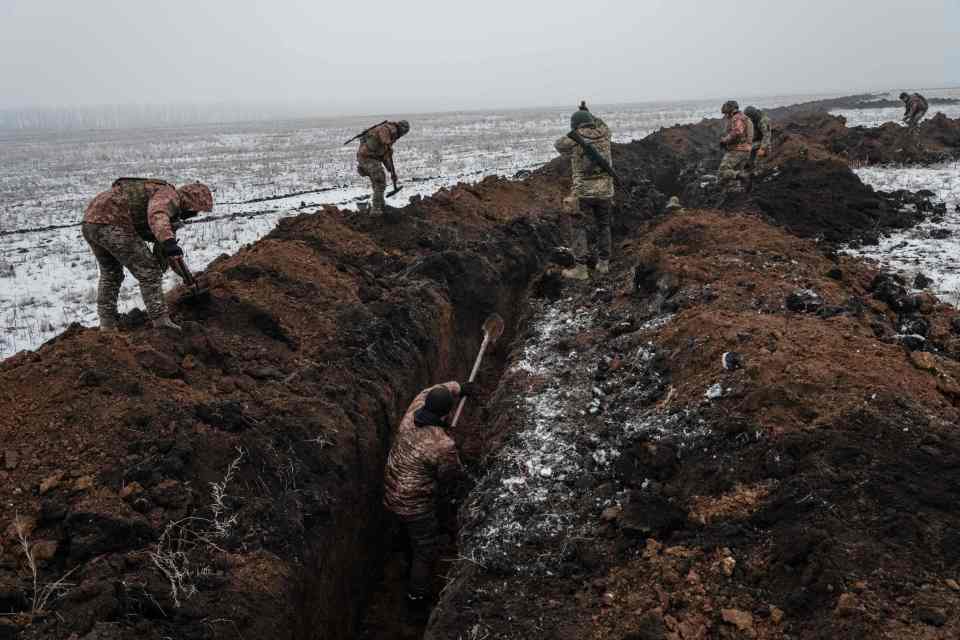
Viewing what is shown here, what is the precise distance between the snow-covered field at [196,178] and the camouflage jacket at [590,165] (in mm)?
6405

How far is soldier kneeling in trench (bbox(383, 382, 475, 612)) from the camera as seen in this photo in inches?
186

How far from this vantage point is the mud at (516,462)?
2996 millimetres

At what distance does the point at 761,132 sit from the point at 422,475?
10.8 metres

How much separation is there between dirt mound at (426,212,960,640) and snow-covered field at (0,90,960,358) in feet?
21.5

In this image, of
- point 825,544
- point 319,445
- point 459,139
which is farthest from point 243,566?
point 459,139

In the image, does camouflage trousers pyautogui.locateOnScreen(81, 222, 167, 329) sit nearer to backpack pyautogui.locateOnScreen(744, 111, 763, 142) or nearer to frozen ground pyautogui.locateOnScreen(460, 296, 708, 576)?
frozen ground pyautogui.locateOnScreen(460, 296, 708, 576)

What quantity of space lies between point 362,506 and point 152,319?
2472 millimetres

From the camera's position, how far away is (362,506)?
5.05 m

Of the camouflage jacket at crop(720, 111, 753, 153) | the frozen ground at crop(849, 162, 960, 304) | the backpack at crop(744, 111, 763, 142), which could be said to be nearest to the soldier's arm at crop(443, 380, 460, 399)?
the frozen ground at crop(849, 162, 960, 304)

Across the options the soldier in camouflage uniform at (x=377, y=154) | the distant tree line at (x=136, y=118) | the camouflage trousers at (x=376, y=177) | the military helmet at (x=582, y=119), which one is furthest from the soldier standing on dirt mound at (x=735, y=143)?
the distant tree line at (x=136, y=118)

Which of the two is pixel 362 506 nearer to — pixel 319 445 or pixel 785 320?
pixel 319 445

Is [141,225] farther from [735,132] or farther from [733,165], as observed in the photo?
[733,165]

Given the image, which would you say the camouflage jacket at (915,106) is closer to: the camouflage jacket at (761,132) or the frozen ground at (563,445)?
the camouflage jacket at (761,132)

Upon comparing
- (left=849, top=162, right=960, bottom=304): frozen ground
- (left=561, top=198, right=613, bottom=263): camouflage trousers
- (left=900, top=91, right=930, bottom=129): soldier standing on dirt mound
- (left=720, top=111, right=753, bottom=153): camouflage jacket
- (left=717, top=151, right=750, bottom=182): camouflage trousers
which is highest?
(left=900, top=91, right=930, bottom=129): soldier standing on dirt mound
